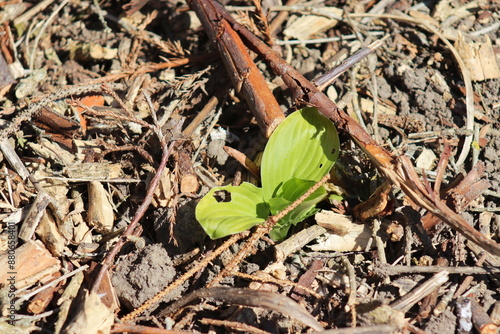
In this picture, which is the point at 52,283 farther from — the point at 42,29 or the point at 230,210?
the point at 42,29

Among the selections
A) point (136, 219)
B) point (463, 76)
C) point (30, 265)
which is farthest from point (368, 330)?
point (463, 76)

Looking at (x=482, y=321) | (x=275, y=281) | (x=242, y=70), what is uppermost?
(x=242, y=70)

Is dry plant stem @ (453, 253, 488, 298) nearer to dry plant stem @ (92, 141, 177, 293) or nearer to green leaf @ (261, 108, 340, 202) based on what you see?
green leaf @ (261, 108, 340, 202)

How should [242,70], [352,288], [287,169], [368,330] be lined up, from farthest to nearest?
[242,70] → [287,169] → [352,288] → [368,330]

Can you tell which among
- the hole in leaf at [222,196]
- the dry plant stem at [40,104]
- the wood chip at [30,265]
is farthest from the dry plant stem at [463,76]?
the wood chip at [30,265]

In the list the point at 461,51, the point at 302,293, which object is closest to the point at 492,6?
the point at 461,51

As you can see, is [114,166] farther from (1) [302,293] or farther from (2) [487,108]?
(2) [487,108]


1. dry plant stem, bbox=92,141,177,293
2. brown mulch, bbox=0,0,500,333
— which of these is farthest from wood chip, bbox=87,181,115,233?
dry plant stem, bbox=92,141,177,293

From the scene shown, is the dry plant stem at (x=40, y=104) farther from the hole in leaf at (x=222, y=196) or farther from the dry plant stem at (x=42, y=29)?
the hole in leaf at (x=222, y=196)
